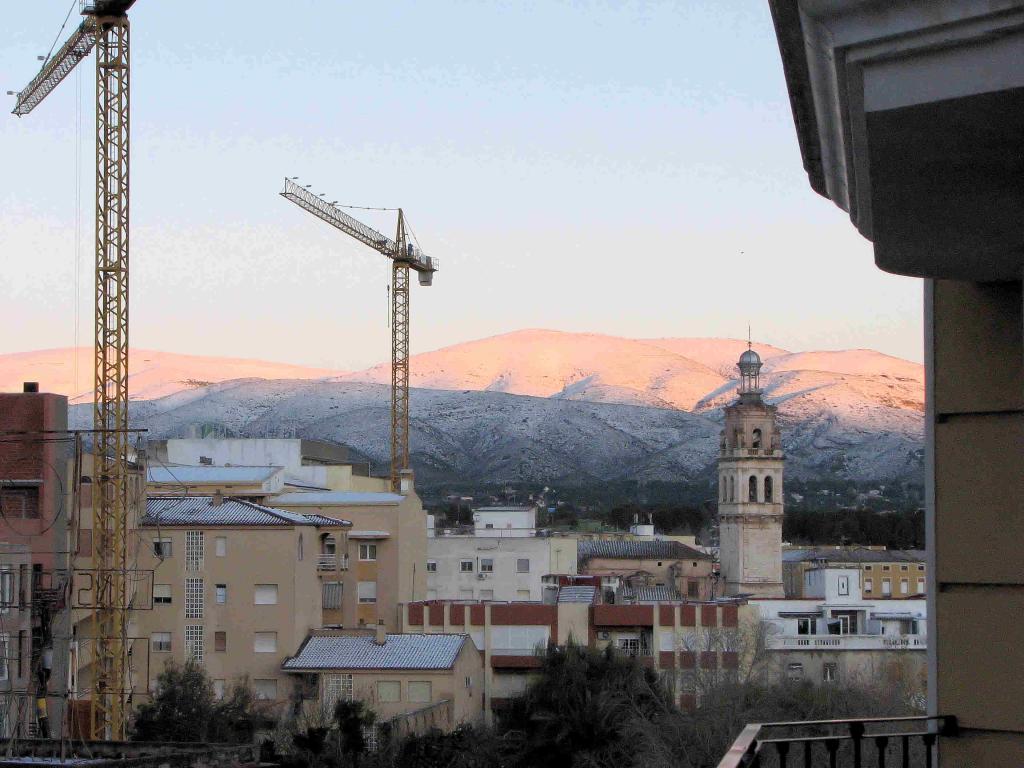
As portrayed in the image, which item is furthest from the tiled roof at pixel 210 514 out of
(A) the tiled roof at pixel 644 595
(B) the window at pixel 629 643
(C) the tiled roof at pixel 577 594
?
(A) the tiled roof at pixel 644 595

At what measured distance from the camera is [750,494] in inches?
3767

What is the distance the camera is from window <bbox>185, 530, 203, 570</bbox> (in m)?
53.2

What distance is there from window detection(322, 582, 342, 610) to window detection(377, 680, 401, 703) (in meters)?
11.6

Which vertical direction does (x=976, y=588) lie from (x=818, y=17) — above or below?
below

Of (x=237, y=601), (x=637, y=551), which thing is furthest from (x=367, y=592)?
(x=637, y=551)

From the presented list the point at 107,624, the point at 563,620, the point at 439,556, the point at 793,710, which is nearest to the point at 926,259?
the point at 793,710

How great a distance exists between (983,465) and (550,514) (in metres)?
164

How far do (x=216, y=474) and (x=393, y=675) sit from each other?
912 inches

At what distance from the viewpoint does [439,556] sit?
78625 mm

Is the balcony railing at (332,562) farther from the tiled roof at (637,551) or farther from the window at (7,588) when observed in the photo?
the tiled roof at (637,551)

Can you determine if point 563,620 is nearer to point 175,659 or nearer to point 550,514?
point 175,659

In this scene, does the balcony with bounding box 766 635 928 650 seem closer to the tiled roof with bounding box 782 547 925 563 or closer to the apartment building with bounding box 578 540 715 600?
the apartment building with bounding box 578 540 715 600

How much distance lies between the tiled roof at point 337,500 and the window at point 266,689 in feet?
42.4

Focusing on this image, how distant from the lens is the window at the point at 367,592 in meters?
61.8
